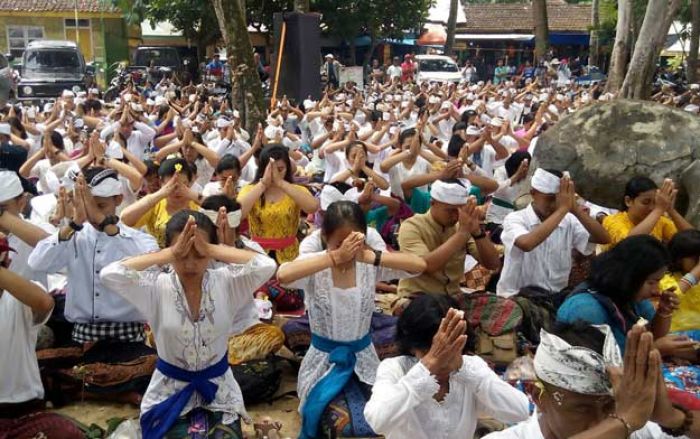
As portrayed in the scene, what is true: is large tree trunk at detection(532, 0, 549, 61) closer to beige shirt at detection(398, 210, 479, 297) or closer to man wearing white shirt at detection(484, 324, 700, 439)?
beige shirt at detection(398, 210, 479, 297)

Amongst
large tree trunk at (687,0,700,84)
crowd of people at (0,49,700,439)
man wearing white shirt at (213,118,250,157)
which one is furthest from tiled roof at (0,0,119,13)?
crowd of people at (0,49,700,439)

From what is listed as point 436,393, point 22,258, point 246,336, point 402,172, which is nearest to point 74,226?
point 22,258

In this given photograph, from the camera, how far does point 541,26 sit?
26.8 m

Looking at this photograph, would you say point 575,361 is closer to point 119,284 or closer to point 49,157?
point 119,284

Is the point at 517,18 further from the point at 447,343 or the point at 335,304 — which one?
the point at 447,343

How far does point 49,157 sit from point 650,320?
5.66 metres

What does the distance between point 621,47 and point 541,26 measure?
12.1m

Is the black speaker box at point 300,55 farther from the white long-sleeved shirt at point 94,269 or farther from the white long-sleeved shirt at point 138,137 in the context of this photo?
the white long-sleeved shirt at point 94,269

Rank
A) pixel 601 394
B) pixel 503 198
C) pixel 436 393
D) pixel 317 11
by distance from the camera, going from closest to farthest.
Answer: pixel 601 394 → pixel 436 393 → pixel 503 198 → pixel 317 11

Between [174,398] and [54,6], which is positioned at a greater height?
[54,6]

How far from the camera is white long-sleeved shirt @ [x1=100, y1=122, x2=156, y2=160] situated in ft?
29.9

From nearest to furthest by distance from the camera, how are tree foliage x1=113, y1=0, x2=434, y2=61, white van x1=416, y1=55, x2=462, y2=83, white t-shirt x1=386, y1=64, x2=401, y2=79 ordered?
white t-shirt x1=386, y1=64, x2=401, y2=79
white van x1=416, y1=55, x2=462, y2=83
tree foliage x1=113, y1=0, x2=434, y2=61

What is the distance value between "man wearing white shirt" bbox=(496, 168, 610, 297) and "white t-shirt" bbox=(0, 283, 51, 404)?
2.98 meters

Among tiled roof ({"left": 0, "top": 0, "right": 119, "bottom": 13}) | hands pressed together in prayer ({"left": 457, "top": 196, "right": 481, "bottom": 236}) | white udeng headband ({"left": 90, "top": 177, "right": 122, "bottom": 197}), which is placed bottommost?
hands pressed together in prayer ({"left": 457, "top": 196, "right": 481, "bottom": 236})
